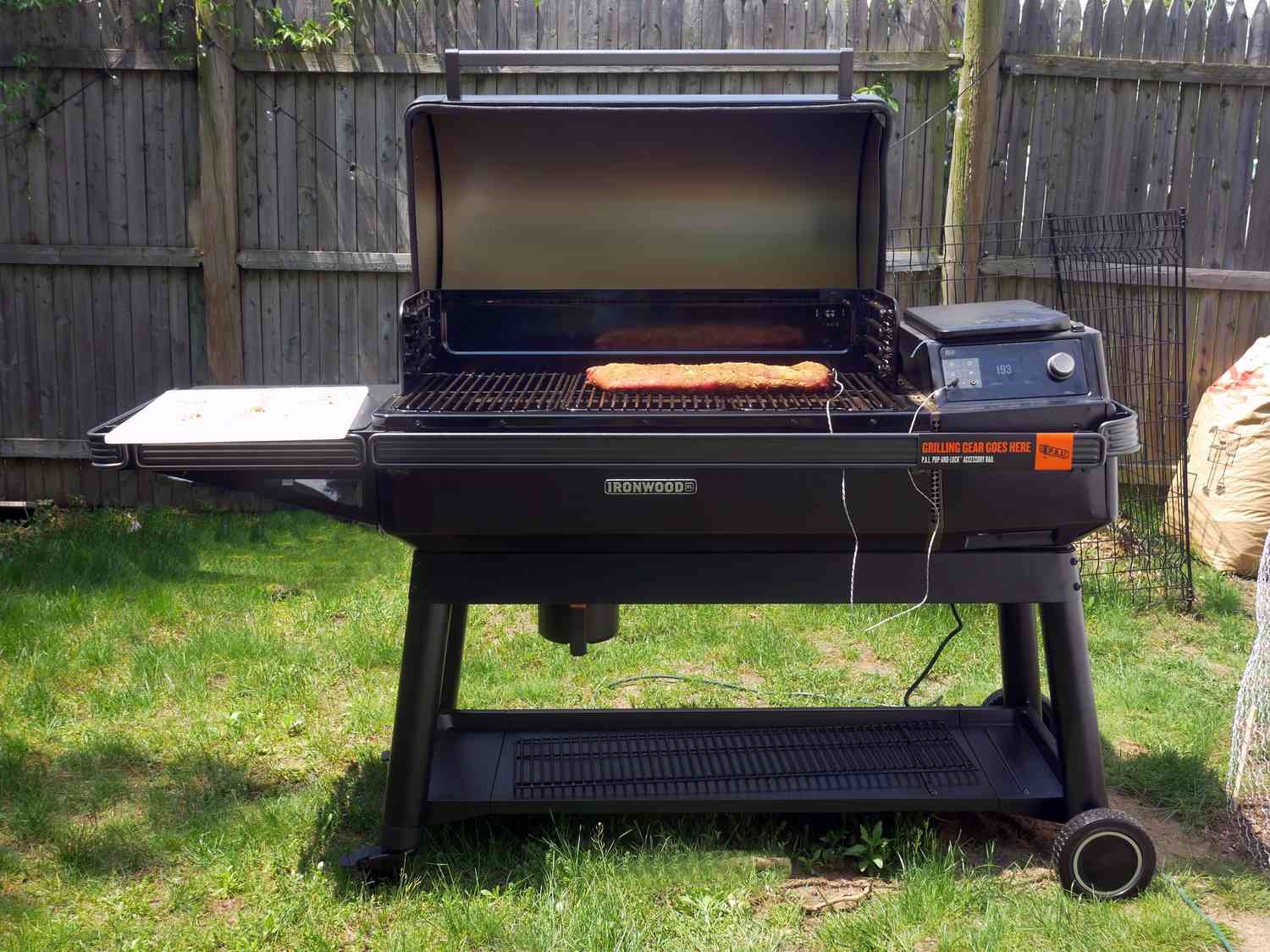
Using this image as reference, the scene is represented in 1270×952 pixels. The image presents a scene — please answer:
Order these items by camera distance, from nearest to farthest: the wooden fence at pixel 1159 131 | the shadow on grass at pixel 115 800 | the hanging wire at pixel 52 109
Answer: the shadow on grass at pixel 115 800 < the wooden fence at pixel 1159 131 < the hanging wire at pixel 52 109

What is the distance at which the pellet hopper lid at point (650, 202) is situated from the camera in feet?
9.48

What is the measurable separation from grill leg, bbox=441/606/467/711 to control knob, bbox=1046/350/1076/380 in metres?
1.60

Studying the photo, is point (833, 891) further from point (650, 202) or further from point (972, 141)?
point (972, 141)

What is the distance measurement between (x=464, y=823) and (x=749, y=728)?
0.82 m

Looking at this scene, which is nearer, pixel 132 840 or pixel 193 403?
pixel 193 403

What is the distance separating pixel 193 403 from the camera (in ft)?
8.25

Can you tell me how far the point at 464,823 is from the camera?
2.86 metres

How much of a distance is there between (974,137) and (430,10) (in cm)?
255

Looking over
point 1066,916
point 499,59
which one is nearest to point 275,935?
point 1066,916

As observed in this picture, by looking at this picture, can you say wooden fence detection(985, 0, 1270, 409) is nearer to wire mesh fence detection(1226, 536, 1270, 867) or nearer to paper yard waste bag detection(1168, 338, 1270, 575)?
→ paper yard waste bag detection(1168, 338, 1270, 575)

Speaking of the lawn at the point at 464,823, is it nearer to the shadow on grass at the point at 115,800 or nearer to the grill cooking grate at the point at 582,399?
the shadow on grass at the point at 115,800

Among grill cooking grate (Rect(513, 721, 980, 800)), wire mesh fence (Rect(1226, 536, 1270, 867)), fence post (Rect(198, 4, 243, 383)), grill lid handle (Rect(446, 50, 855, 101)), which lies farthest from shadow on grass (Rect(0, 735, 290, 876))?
fence post (Rect(198, 4, 243, 383))

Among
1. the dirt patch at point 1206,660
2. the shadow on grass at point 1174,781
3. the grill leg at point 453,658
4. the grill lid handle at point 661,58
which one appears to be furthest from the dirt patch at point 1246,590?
the grill leg at point 453,658

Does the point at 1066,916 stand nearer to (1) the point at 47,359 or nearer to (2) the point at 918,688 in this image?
(2) the point at 918,688
